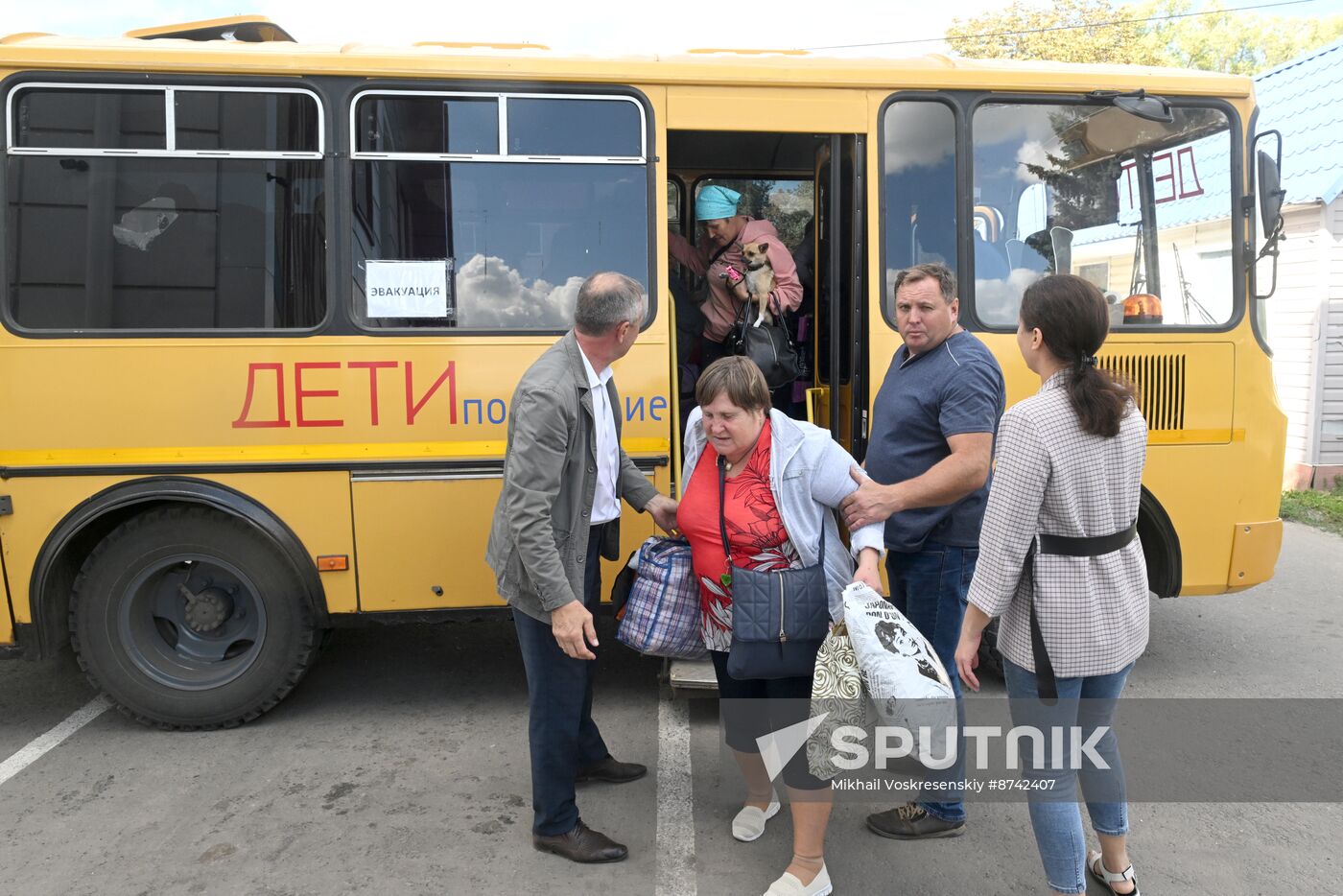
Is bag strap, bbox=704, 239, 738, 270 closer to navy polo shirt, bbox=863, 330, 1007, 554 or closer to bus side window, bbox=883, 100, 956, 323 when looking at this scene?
bus side window, bbox=883, 100, 956, 323

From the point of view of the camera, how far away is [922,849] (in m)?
3.24

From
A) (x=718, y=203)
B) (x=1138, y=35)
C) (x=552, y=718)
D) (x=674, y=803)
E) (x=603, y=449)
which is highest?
(x=1138, y=35)

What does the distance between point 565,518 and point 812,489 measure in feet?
2.52

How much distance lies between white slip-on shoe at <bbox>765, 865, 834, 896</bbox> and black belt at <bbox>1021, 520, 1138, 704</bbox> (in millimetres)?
917

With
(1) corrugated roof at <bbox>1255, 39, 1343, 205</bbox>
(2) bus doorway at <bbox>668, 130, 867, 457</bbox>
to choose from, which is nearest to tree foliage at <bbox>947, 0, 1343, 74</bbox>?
(1) corrugated roof at <bbox>1255, 39, 1343, 205</bbox>

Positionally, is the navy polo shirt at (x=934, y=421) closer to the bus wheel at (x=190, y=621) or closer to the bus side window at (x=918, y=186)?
the bus side window at (x=918, y=186)

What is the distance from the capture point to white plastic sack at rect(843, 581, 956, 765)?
252cm

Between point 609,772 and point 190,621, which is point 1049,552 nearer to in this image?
point 609,772

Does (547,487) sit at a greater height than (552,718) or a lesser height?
greater

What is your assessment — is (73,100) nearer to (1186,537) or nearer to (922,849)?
(922,849)

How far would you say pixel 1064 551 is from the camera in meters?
2.49

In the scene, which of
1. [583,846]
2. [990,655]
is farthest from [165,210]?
[990,655]

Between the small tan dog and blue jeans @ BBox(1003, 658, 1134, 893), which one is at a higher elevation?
the small tan dog

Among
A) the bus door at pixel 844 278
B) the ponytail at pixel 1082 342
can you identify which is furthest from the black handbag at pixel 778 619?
the bus door at pixel 844 278
